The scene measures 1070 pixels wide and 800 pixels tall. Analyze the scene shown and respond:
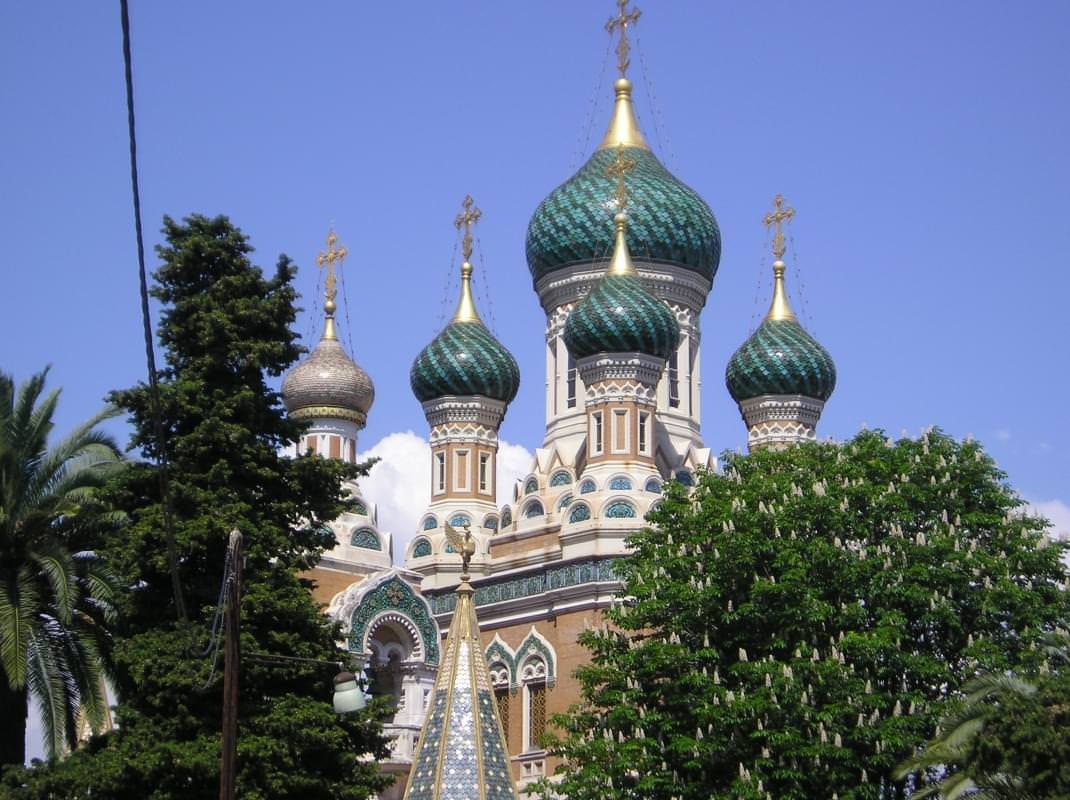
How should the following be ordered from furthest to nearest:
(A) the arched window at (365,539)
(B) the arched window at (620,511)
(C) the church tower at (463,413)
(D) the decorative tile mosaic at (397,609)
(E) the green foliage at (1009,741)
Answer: (C) the church tower at (463,413) → (A) the arched window at (365,539) → (B) the arched window at (620,511) → (D) the decorative tile mosaic at (397,609) → (E) the green foliage at (1009,741)

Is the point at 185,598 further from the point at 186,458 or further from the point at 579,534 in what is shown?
the point at 579,534

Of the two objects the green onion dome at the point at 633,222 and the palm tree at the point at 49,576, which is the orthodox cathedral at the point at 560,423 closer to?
the green onion dome at the point at 633,222

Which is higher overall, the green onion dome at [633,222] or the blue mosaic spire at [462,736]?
the green onion dome at [633,222]

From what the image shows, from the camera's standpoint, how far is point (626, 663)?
22.8 metres

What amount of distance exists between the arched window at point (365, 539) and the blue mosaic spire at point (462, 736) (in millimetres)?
14475

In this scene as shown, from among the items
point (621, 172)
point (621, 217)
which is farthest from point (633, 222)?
point (621, 217)

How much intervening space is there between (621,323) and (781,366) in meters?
6.27

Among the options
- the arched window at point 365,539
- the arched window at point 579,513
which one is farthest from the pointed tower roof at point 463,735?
the arched window at point 365,539

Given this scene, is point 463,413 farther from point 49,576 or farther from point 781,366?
point 49,576

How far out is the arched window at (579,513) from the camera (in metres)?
32.2

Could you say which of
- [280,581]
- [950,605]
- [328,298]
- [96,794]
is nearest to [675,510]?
[950,605]

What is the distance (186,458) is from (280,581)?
65.3 inches

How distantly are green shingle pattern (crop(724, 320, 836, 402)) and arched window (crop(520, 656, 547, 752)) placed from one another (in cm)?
890

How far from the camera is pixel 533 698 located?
32594mm
